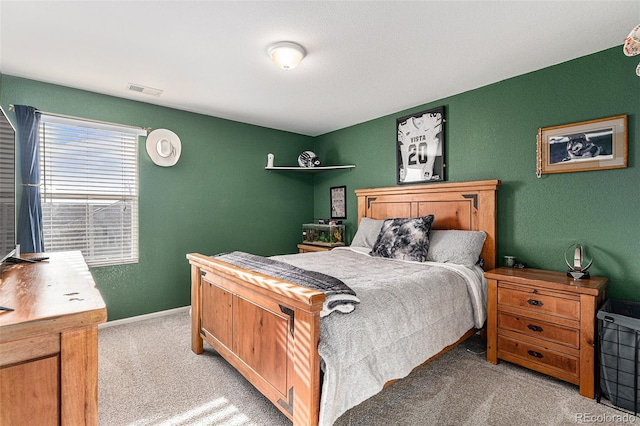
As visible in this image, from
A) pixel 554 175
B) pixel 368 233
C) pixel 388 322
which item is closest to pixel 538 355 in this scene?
pixel 388 322

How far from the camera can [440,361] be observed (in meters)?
2.51

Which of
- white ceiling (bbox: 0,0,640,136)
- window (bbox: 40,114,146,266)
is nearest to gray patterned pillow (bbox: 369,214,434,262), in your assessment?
white ceiling (bbox: 0,0,640,136)

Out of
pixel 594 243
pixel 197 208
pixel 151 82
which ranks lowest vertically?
pixel 594 243

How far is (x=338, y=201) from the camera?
15.5 feet

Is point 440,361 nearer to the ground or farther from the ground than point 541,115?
nearer to the ground

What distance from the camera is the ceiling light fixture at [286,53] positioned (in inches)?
88.8

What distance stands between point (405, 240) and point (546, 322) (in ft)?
4.03

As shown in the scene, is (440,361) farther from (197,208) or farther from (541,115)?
(197,208)

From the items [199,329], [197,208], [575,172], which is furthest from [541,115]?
[197,208]

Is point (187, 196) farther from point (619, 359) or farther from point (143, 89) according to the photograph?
point (619, 359)

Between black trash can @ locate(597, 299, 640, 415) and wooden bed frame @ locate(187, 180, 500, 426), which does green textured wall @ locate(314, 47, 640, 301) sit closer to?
wooden bed frame @ locate(187, 180, 500, 426)

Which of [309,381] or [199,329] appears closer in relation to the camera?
[309,381]

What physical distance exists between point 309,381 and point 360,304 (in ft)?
1.53

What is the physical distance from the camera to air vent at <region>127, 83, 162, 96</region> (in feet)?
9.99
